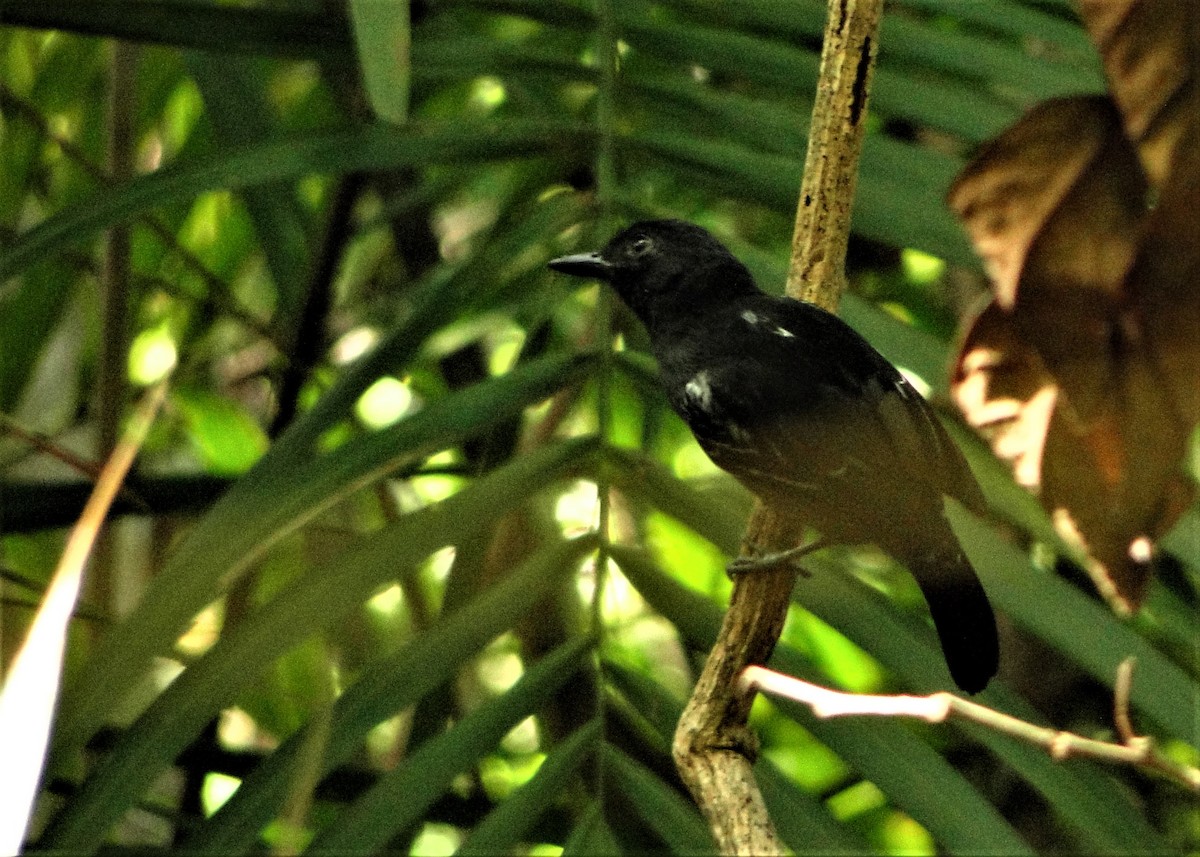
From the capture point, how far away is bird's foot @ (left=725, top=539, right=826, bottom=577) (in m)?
1.26

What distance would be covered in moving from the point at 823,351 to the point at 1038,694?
5.32 feet

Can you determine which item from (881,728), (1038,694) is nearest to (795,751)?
(1038,694)

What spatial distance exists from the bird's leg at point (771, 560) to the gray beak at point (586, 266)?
19.6 inches

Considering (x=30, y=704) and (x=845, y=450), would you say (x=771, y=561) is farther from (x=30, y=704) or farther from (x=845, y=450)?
(x=30, y=704)

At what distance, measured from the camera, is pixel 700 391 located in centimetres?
148

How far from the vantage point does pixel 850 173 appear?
1158mm

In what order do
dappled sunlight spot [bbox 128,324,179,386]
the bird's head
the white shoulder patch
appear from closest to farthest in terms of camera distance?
the white shoulder patch
the bird's head
dappled sunlight spot [bbox 128,324,179,386]

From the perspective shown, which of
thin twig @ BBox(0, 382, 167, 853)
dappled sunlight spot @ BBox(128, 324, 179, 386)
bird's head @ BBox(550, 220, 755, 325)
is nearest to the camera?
thin twig @ BBox(0, 382, 167, 853)

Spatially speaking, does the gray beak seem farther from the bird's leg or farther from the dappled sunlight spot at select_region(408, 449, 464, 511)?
the dappled sunlight spot at select_region(408, 449, 464, 511)

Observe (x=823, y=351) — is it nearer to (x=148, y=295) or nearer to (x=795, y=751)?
(x=795, y=751)

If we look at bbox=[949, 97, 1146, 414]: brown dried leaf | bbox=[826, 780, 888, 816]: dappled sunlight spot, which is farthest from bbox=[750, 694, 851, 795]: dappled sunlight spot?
bbox=[949, 97, 1146, 414]: brown dried leaf

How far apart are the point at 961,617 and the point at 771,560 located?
0.17m

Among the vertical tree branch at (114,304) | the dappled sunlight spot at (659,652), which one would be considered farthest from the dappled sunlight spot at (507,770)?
the vertical tree branch at (114,304)

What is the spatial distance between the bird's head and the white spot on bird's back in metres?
0.20
